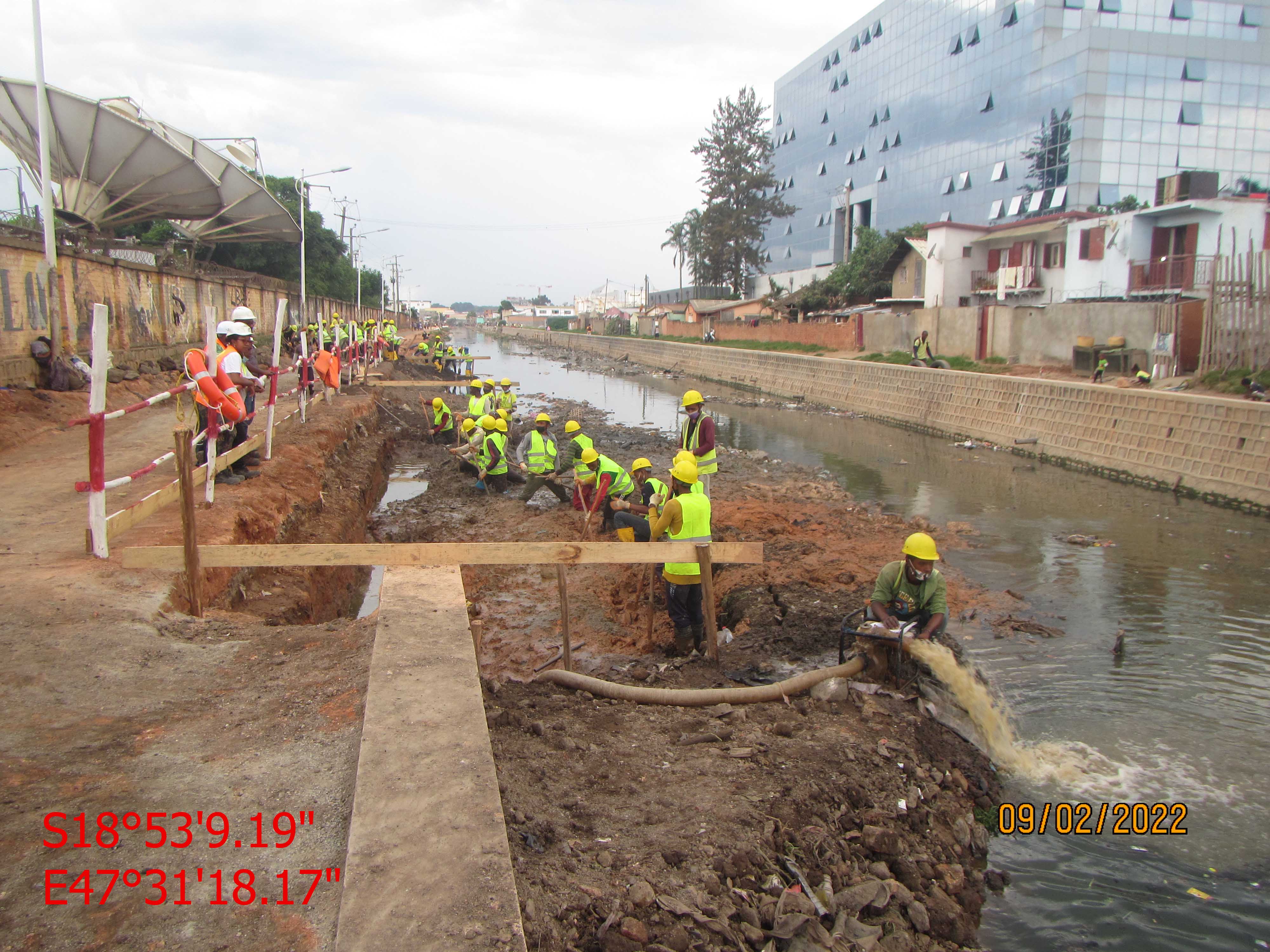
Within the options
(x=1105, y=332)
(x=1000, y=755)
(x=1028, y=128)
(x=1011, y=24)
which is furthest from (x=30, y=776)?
(x=1011, y=24)

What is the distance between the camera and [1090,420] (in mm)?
17531

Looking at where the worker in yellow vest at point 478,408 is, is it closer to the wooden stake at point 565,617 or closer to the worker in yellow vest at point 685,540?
the worker in yellow vest at point 685,540

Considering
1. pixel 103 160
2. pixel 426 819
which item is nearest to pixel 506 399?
pixel 103 160

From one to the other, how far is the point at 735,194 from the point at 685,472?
2445 inches

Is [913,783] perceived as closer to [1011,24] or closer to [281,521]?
[281,521]

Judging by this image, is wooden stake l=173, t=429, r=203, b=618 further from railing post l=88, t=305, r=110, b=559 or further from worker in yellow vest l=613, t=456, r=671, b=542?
worker in yellow vest l=613, t=456, r=671, b=542

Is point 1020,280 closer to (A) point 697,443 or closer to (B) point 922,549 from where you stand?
(A) point 697,443

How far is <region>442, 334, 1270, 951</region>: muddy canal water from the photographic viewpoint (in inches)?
177

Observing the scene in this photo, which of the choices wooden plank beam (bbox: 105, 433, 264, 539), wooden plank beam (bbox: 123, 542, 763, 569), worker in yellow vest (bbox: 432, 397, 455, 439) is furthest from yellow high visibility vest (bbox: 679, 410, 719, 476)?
worker in yellow vest (bbox: 432, 397, 455, 439)

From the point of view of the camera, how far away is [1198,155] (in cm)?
4125

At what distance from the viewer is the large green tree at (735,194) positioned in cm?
6366

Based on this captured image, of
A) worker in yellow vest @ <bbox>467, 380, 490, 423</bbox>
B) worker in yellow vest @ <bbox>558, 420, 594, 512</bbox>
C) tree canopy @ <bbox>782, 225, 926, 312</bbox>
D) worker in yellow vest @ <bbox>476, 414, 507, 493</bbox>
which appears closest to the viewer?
worker in yellow vest @ <bbox>558, 420, 594, 512</bbox>

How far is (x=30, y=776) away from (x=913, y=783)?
421 centimetres

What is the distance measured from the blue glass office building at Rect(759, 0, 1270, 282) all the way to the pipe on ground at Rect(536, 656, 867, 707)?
141 ft
